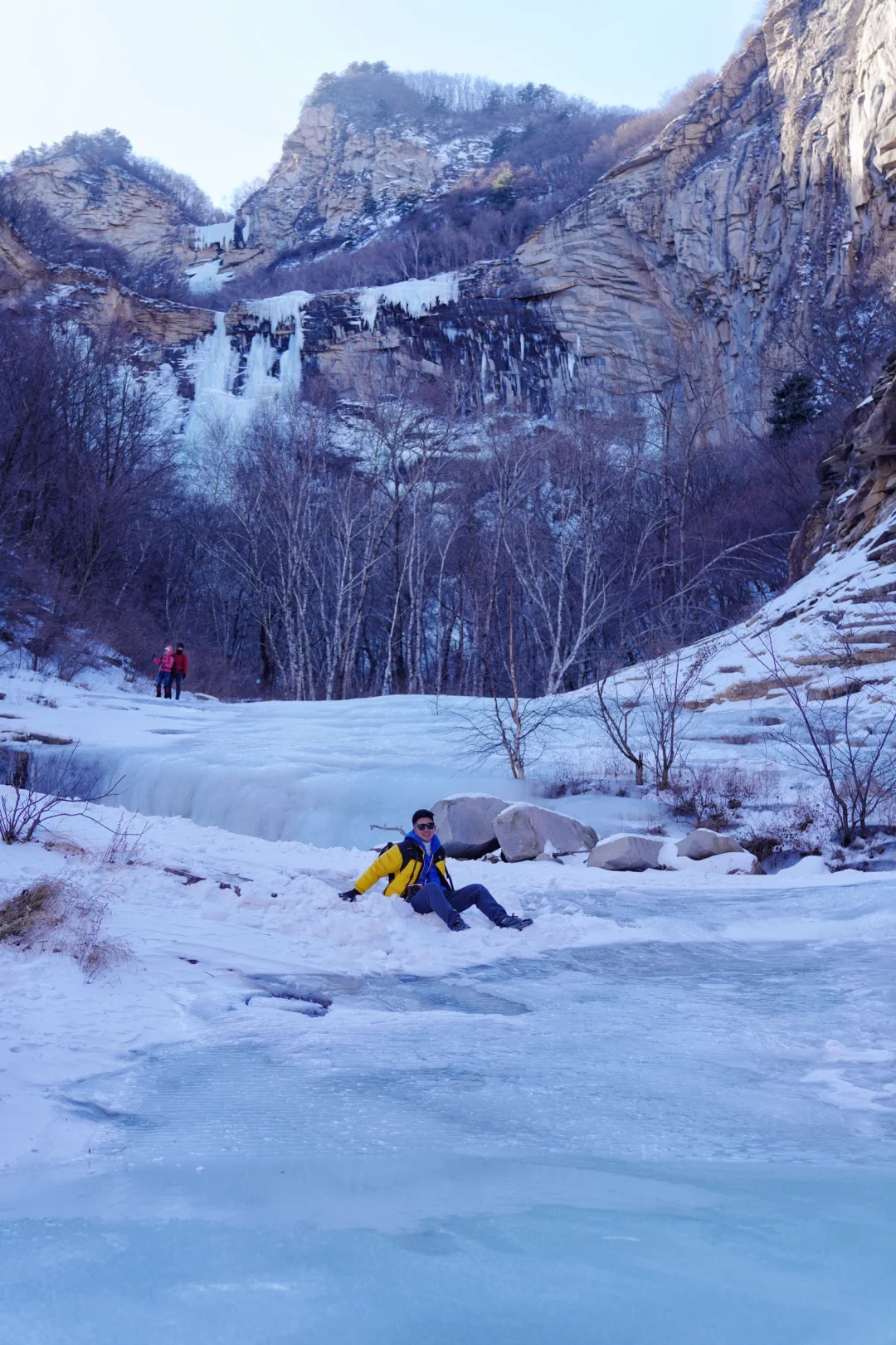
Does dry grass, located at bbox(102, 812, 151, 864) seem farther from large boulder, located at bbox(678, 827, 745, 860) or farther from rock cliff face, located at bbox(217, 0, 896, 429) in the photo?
rock cliff face, located at bbox(217, 0, 896, 429)

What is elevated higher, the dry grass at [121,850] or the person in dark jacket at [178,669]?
the person in dark jacket at [178,669]

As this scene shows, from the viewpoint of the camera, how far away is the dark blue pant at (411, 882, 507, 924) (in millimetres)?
6539

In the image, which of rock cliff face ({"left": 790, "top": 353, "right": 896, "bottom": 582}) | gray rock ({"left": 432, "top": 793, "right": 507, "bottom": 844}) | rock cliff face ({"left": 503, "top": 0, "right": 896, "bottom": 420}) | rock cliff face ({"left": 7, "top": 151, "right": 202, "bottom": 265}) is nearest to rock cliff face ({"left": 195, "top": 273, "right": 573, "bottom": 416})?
rock cliff face ({"left": 503, "top": 0, "right": 896, "bottom": 420})

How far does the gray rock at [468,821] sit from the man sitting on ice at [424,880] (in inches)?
156

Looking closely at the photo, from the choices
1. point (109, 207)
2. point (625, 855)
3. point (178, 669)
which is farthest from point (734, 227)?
point (109, 207)

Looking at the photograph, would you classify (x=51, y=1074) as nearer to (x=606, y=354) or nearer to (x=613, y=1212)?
(x=613, y=1212)

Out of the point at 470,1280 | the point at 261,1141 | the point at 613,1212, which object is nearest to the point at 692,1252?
the point at 613,1212

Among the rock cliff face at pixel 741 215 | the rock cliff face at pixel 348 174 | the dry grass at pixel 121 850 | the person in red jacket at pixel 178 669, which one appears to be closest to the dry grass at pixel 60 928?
the dry grass at pixel 121 850

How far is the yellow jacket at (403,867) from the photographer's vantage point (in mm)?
6746

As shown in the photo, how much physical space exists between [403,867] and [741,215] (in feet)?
115

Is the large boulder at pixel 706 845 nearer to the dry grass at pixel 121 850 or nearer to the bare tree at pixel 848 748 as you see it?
the bare tree at pixel 848 748

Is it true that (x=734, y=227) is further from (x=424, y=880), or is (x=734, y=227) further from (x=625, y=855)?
(x=424, y=880)

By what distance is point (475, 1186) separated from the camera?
2551 millimetres

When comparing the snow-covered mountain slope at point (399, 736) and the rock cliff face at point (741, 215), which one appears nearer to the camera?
the snow-covered mountain slope at point (399, 736)
